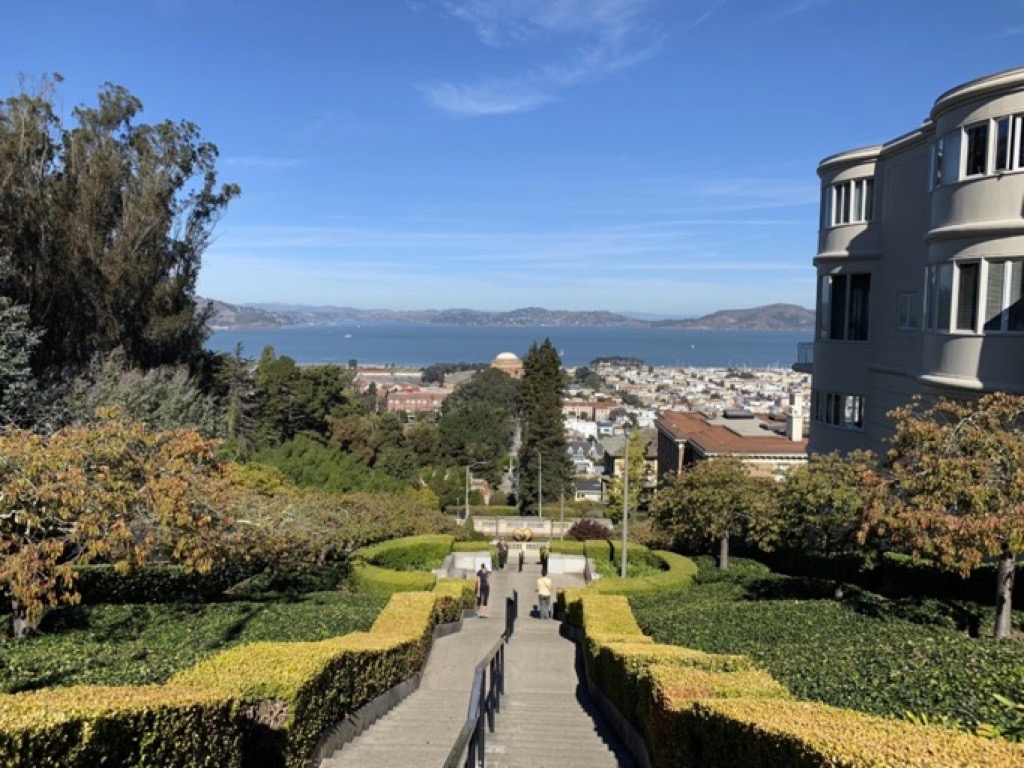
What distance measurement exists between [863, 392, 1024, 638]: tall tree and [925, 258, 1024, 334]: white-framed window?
133 inches

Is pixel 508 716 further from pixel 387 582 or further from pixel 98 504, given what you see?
pixel 387 582

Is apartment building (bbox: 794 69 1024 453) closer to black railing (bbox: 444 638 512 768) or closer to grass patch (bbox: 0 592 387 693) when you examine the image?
black railing (bbox: 444 638 512 768)

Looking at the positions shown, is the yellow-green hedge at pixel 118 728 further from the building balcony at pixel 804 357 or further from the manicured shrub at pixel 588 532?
the manicured shrub at pixel 588 532

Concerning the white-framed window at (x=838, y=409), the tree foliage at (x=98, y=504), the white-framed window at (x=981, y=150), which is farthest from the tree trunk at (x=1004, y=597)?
the tree foliage at (x=98, y=504)

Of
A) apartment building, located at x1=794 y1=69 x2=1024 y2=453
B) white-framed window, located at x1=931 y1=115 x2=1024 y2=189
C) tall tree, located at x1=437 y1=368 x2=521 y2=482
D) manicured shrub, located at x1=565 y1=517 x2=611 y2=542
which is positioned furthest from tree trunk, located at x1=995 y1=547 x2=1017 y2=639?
tall tree, located at x1=437 y1=368 x2=521 y2=482

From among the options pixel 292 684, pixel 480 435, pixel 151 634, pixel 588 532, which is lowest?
pixel 480 435

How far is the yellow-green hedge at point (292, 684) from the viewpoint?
7227 mm

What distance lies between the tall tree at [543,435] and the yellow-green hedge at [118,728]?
48.5 meters

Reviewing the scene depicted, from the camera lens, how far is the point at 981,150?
15.2 metres

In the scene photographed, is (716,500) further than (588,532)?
No

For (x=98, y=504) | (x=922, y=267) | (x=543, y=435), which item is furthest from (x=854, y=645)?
(x=543, y=435)

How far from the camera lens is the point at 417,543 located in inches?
957

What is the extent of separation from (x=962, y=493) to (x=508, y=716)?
6354 millimetres

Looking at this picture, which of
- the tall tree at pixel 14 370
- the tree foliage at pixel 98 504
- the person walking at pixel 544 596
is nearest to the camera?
the tree foliage at pixel 98 504
